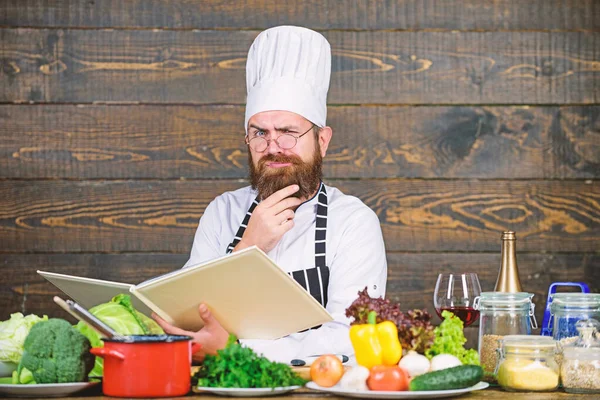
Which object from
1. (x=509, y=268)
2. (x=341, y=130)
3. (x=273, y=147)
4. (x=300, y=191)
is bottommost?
(x=509, y=268)

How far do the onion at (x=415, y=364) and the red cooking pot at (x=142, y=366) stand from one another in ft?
1.38

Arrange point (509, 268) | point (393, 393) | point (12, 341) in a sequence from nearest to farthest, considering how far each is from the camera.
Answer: point (393, 393) → point (12, 341) → point (509, 268)

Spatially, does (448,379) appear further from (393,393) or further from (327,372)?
(327,372)

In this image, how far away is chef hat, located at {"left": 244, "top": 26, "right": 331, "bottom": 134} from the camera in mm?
2654

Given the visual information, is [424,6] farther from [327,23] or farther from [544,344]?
[544,344]

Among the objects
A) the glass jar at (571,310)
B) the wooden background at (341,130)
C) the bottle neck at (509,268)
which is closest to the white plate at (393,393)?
the glass jar at (571,310)

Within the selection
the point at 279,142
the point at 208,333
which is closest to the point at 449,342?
the point at 208,333

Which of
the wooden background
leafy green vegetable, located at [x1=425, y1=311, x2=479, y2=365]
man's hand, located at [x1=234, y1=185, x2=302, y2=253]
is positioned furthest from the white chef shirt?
leafy green vegetable, located at [x1=425, y1=311, x2=479, y2=365]

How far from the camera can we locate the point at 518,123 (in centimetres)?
330

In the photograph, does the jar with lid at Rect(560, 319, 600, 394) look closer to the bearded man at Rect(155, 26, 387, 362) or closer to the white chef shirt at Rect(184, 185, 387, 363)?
the white chef shirt at Rect(184, 185, 387, 363)

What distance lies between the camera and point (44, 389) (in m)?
1.57

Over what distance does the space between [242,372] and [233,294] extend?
11.3 inches

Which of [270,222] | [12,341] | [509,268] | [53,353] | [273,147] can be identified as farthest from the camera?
[273,147]

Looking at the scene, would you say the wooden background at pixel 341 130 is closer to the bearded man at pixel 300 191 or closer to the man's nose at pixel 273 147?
the bearded man at pixel 300 191
